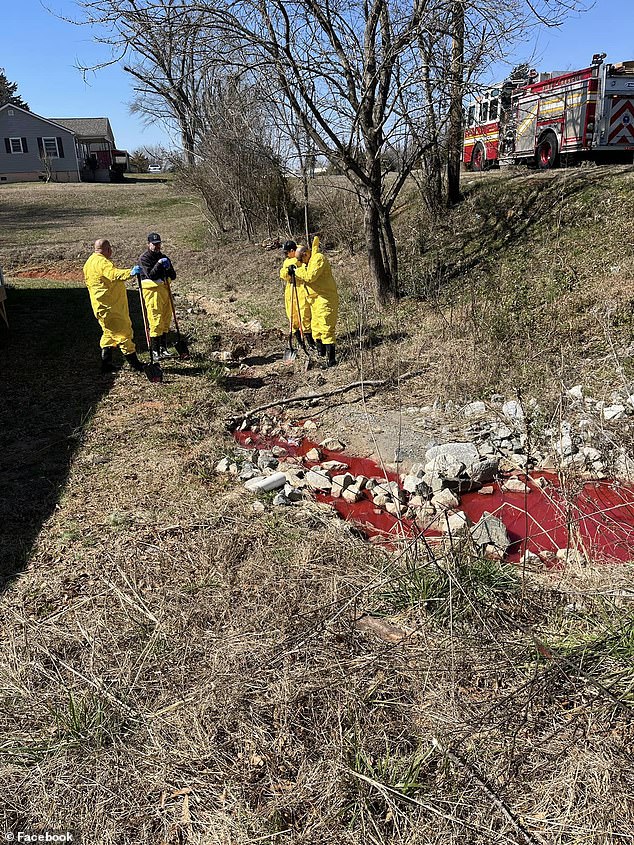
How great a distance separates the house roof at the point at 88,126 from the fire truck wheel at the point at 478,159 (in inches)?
1506

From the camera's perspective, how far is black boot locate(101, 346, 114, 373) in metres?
8.59

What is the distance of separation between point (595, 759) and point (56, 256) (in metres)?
17.4

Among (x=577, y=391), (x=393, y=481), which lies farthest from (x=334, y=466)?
(x=577, y=391)

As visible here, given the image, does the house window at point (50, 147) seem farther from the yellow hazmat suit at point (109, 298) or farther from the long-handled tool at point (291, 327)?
the long-handled tool at point (291, 327)

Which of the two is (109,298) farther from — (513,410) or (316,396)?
(513,410)

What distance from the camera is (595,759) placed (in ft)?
9.37

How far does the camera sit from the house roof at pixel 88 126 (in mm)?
47438

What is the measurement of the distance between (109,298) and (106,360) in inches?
35.6

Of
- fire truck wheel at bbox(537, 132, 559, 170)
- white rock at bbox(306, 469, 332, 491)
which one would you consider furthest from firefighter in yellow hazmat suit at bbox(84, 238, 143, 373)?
fire truck wheel at bbox(537, 132, 559, 170)

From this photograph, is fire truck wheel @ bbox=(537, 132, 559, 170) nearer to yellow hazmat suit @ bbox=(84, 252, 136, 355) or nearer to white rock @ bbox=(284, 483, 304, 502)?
yellow hazmat suit @ bbox=(84, 252, 136, 355)

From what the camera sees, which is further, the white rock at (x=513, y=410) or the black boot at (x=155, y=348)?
the black boot at (x=155, y=348)

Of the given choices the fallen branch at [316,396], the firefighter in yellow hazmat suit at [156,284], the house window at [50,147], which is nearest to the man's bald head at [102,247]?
the firefighter in yellow hazmat suit at [156,284]

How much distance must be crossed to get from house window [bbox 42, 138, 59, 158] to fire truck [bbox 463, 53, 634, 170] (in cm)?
3413

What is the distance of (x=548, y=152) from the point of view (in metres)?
13.2
